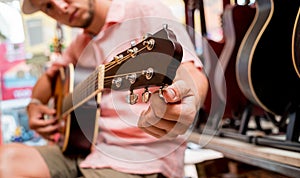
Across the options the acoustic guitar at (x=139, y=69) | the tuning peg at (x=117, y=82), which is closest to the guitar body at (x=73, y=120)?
the acoustic guitar at (x=139, y=69)

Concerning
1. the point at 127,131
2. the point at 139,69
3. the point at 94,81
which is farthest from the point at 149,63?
the point at 127,131

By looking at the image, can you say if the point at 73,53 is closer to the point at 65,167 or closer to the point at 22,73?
the point at 65,167

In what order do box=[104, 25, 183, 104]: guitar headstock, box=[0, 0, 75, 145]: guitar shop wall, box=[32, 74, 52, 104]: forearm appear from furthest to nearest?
box=[0, 0, 75, 145]: guitar shop wall → box=[32, 74, 52, 104]: forearm → box=[104, 25, 183, 104]: guitar headstock

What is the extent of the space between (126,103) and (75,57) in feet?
2.54

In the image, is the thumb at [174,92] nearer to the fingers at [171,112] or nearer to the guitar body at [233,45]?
the fingers at [171,112]

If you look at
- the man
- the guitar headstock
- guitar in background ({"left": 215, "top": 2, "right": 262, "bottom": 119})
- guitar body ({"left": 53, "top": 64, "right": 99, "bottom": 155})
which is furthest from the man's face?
guitar in background ({"left": 215, "top": 2, "right": 262, "bottom": 119})

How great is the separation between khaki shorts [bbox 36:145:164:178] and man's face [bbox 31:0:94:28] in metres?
0.37

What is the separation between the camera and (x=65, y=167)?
0.89 meters

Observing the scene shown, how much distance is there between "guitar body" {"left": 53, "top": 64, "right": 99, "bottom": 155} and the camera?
0.75 meters

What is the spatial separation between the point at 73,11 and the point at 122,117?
37 centimetres

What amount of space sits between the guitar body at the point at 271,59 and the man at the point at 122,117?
34 cm

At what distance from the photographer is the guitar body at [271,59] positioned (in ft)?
2.78

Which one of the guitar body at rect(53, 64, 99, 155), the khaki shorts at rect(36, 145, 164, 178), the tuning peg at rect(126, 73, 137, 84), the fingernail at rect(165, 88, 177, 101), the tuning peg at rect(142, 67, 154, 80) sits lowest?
the khaki shorts at rect(36, 145, 164, 178)

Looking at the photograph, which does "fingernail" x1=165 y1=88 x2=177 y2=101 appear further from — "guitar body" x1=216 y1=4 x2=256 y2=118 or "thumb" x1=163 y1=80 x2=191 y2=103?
"guitar body" x1=216 y1=4 x2=256 y2=118
